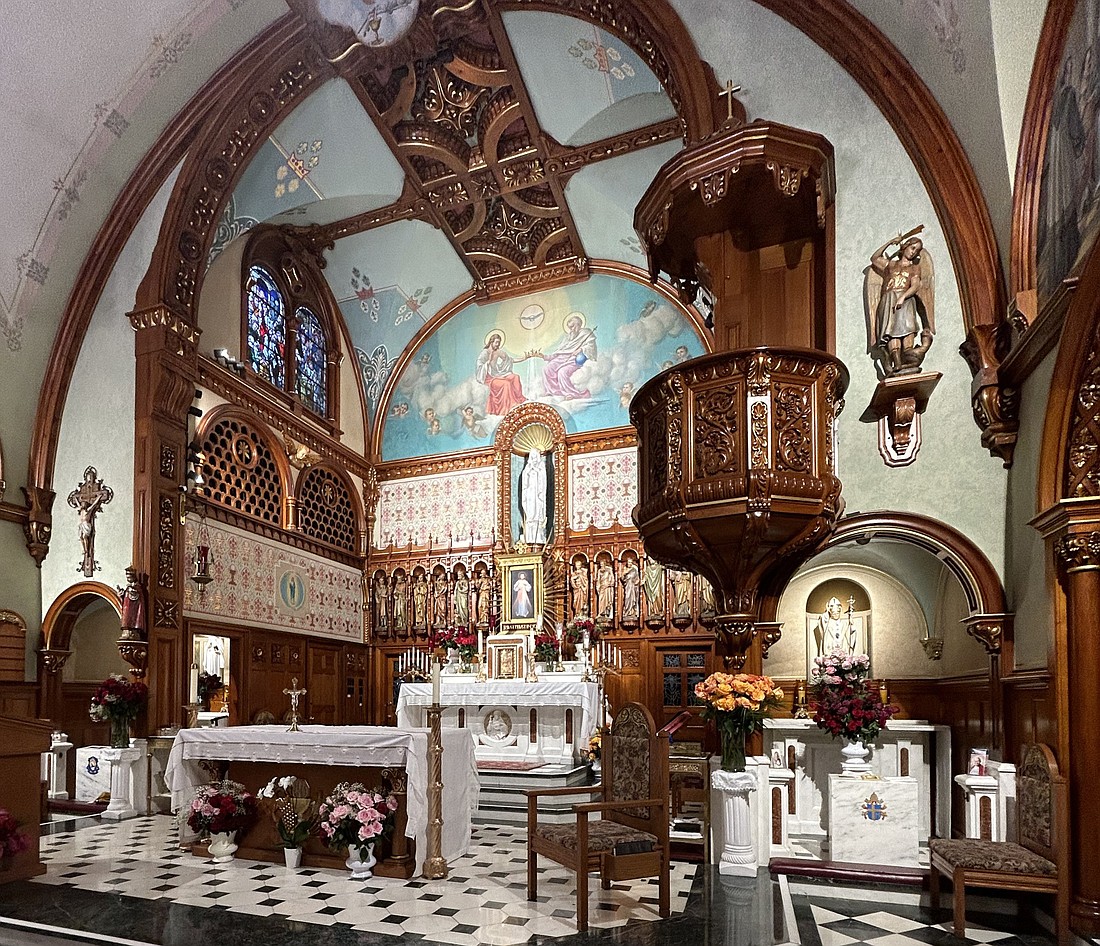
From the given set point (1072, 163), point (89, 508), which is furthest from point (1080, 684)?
point (89, 508)

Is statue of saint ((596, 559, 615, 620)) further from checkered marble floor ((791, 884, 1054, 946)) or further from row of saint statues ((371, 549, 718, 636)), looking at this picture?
checkered marble floor ((791, 884, 1054, 946))

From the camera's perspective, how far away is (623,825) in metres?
6.24

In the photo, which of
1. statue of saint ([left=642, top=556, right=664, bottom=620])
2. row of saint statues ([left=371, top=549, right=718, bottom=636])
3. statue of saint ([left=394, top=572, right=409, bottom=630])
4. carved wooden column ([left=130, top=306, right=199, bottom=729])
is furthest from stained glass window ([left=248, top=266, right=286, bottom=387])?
statue of saint ([left=642, top=556, right=664, bottom=620])

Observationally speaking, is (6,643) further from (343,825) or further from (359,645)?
(343,825)

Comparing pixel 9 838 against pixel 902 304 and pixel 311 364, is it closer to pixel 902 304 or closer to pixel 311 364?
pixel 902 304

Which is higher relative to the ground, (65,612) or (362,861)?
(65,612)

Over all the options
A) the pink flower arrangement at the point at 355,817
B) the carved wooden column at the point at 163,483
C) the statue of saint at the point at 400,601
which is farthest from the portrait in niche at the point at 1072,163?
the statue of saint at the point at 400,601

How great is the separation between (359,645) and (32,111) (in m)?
9.67

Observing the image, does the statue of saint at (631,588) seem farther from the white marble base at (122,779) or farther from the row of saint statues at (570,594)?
the white marble base at (122,779)

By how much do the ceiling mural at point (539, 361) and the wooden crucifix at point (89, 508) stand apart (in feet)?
20.3

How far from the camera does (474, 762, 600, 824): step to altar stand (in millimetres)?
9492

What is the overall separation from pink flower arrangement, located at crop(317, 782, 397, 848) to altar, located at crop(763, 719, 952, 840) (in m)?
3.52

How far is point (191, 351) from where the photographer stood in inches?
486

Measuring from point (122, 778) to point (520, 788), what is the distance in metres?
4.71
